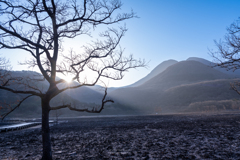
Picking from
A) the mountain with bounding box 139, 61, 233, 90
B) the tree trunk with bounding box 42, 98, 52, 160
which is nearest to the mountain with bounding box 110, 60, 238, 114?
the mountain with bounding box 139, 61, 233, 90

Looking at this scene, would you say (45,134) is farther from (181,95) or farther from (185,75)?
(185,75)

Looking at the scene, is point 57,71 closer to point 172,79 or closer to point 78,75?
point 78,75

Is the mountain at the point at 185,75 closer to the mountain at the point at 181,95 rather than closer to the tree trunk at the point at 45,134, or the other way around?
the mountain at the point at 181,95

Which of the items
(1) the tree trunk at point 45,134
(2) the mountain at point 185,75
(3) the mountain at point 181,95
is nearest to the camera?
(1) the tree trunk at point 45,134

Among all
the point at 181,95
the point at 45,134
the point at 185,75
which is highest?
the point at 185,75

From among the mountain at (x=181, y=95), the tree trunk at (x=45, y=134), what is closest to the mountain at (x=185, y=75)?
the mountain at (x=181, y=95)

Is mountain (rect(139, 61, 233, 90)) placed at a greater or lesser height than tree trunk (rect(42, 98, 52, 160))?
greater

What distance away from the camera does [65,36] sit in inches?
A: 351

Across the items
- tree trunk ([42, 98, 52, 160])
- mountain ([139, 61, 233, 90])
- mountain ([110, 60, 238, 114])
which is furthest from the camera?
mountain ([139, 61, 233, 90])

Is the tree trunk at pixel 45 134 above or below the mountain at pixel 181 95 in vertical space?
below

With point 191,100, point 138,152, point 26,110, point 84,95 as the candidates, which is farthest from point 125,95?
point 138,152

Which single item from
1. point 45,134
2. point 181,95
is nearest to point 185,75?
point 181,95

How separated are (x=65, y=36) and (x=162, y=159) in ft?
22.7

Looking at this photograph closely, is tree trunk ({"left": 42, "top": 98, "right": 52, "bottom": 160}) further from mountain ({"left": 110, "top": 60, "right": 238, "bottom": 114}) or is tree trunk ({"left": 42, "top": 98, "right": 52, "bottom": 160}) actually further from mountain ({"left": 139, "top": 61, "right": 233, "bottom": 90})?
mountain ({"left": 139, "top": 61, "right": 233, "bottom": 90})
